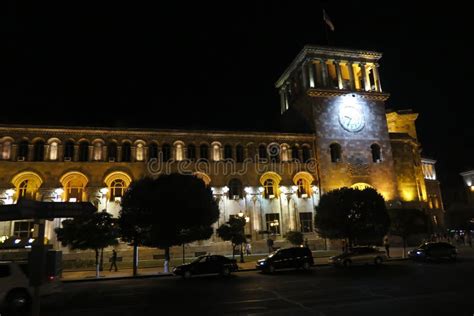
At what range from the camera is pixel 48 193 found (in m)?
31.4

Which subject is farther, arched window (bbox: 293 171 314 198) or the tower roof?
the tower roof

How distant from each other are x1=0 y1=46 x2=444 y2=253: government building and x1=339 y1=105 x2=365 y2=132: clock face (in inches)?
5.1

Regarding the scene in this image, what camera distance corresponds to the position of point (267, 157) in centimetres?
3797

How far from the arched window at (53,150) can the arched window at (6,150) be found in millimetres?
3321

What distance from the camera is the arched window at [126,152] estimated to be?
113ft

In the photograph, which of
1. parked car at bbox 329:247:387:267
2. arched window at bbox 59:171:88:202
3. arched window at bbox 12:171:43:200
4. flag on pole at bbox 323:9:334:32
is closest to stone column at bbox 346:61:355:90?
flag on pole at bbox 323:9:334:32

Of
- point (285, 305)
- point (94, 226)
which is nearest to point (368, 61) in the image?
point (94, 226)

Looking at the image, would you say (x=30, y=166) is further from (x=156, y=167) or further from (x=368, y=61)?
(x=368, y=61)

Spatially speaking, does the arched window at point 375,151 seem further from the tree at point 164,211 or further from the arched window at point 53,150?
the arched window at point 53,150

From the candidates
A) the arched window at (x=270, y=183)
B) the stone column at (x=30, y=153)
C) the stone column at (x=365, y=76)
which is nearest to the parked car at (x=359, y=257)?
the arched window at (x=270, y=183)

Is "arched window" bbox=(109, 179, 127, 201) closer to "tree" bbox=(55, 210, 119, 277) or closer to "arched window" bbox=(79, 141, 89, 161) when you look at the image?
"arched window" bbox=(79, 141, 89, 161)

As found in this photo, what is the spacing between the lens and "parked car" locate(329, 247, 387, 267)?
24781mm

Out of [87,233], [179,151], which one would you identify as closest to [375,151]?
[179,151]

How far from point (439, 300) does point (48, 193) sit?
30689mm
